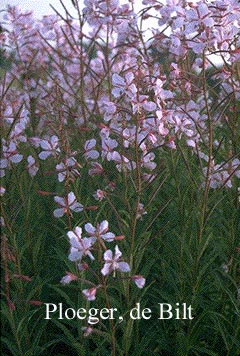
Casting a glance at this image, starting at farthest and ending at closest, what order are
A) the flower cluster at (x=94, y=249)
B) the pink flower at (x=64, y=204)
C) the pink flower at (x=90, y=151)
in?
the pink flower at (x=90, y=151) < the pink flower at (x=64, y=204) < the flower cluster at (x=94, y=249)

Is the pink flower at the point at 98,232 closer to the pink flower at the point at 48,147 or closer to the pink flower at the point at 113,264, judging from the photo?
the pink flower at the point at 113,264

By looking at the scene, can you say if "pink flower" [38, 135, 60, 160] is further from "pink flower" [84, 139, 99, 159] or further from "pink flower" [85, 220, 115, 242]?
"pink flower" [85, 220, 115, 242]

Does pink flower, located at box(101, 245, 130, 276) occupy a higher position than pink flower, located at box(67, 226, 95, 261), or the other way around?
pink flower, located at box(67, 226, 95, 261)

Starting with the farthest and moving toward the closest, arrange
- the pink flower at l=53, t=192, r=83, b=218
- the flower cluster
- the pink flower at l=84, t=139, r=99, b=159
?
the pink flower at l=84, t=139, r=99, b=159
the pink flower at l=53, t=192, r=83, b=218
the flower cluster

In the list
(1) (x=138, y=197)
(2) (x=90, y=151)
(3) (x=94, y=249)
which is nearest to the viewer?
(3) (x=94, y=249)

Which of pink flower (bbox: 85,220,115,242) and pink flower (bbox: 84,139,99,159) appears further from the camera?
pink flower (bbox: 84,139,99,159)

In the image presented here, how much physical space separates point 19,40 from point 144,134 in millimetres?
1985

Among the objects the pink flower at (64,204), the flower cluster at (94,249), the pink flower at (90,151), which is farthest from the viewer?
the pink flower at (90,151)

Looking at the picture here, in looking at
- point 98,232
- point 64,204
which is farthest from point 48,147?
point 98,232

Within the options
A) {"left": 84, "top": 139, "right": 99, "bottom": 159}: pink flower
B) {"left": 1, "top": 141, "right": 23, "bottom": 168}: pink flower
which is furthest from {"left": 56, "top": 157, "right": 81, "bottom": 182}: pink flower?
{"left": 1, "top": 141, "right": 23, "bottom": 168}: pink flower

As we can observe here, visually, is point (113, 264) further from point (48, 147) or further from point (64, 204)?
point (48, 147)

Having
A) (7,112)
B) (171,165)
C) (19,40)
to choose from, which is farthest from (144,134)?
(19,40)

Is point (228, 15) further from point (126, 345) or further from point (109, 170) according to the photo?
point (126, 345)

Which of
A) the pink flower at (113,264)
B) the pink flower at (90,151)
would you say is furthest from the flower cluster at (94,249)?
the pink flower at (90,151)
